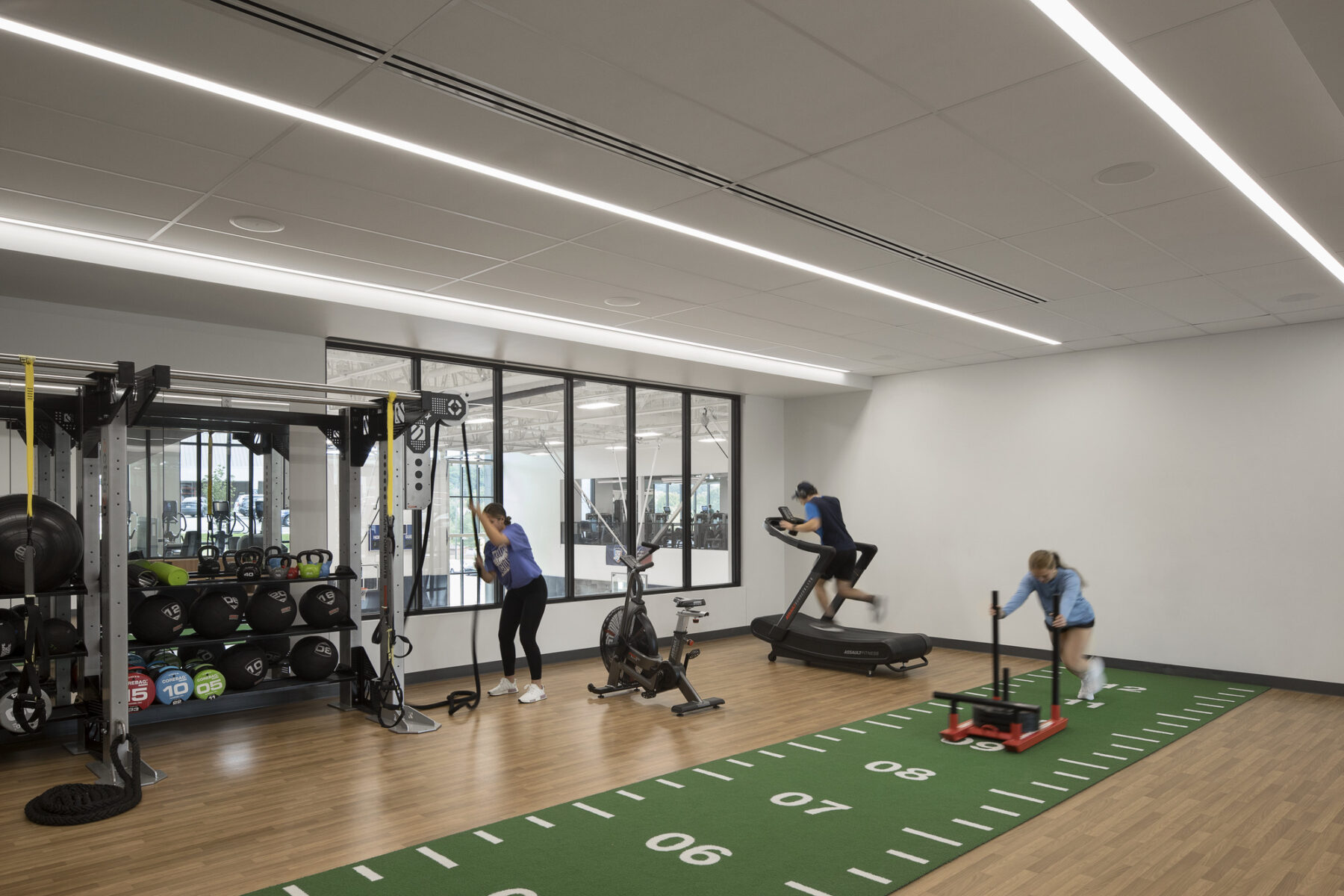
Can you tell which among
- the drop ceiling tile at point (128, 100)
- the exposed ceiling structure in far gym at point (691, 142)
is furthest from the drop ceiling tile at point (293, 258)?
the drop ceiling tile at point (128, 100)

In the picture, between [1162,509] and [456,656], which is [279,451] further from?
[1162,509]

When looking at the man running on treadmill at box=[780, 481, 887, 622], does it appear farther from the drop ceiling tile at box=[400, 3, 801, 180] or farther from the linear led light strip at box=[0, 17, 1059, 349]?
the drop ceiling tile at box=[400, 3, 801, 180]

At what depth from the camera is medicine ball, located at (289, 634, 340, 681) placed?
536 cm

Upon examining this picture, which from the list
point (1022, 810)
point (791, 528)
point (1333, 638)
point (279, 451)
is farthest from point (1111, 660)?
point (279, 451)

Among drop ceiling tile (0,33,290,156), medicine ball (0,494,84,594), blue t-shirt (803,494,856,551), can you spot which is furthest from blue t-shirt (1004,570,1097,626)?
medicine ball (0,494,84,594)

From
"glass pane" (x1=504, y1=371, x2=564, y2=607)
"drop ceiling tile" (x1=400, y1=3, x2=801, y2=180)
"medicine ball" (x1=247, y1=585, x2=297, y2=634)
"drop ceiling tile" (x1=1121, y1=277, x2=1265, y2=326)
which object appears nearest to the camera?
"drop ceiling tile" (x1=400, y1=3, x2=801, y2=180)

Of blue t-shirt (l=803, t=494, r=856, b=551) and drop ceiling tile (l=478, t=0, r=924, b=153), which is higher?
drop ceiling tile (l=478, t=0, r=924, b=153)

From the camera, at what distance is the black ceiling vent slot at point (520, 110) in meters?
2.47

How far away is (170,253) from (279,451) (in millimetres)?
1871

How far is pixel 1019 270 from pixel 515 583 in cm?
388

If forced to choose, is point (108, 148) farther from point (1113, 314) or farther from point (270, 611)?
point (1113, 314)

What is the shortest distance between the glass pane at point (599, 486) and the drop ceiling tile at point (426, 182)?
396 cm

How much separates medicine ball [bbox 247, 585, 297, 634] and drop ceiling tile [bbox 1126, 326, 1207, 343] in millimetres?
6556

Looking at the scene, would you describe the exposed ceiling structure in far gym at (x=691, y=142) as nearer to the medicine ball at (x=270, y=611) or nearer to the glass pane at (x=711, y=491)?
the medicine ball at (x=270, y=611)
